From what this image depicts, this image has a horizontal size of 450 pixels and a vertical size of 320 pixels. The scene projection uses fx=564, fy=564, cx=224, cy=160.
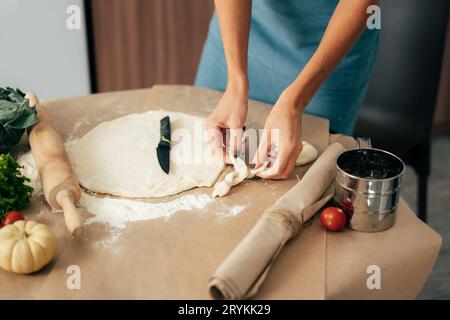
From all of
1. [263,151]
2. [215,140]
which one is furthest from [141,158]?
[263,151]

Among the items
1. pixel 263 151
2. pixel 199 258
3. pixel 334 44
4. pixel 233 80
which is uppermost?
pixel 334 44

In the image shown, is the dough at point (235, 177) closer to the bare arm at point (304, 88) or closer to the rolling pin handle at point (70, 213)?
the bare arm at point (304, 88)

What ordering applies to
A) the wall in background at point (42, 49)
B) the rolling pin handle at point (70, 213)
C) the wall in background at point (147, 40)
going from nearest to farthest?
the rolling pin handle at point (70, 213) → the wall in background at point (42, 49) → the wall in background at point (147, 40)

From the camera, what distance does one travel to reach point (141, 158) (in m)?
1.36

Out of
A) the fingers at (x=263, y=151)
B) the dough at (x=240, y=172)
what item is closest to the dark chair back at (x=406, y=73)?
the dough at (x=240, y=172)

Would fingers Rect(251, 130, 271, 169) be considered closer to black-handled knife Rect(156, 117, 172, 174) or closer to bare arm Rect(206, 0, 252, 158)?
bare arm Rect(206, 0, 252, 158)

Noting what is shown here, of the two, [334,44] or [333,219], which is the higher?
[334,44]

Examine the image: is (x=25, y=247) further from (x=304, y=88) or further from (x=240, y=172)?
(x=304, y=88)

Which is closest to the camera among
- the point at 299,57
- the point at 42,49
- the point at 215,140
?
the point at 215,140

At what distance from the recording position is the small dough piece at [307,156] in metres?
1.37

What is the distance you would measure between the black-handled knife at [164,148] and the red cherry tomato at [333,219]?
1.28 feet

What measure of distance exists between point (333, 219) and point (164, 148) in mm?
467

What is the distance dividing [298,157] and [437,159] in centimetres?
221

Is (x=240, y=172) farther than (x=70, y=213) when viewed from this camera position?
Yes
